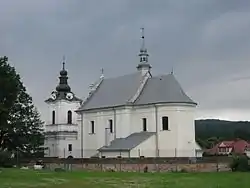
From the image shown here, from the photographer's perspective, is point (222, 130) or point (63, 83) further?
point (222, 130)

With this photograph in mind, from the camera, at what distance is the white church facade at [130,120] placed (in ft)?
216

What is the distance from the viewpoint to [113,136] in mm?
71500

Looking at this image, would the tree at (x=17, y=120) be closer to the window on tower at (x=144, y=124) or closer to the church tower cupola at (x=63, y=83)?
the window on tower at (x=144, y=124)

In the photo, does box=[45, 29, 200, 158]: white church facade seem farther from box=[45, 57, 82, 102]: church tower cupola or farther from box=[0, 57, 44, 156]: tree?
box=[0, 57, 44, 156]: tree

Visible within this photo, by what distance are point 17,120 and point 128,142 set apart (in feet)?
44.1

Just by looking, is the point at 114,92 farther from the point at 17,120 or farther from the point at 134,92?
the point at 17,120

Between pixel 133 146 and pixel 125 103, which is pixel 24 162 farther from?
pixel 125 103

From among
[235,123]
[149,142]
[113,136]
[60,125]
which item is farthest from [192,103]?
[235,123]

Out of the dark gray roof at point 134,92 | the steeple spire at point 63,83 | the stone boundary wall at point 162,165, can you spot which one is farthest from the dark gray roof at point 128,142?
the steeple spire at point 63,83

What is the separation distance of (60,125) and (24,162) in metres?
26.3

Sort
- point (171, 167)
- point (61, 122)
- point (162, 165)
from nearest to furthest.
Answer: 1. point (171, 167)
2. point (162, 165)
3. point (61, 122)

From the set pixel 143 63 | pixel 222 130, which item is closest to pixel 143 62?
pixel 143 63

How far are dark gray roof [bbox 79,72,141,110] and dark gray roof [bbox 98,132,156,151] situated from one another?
513cm

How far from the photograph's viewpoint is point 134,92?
71.6 m
